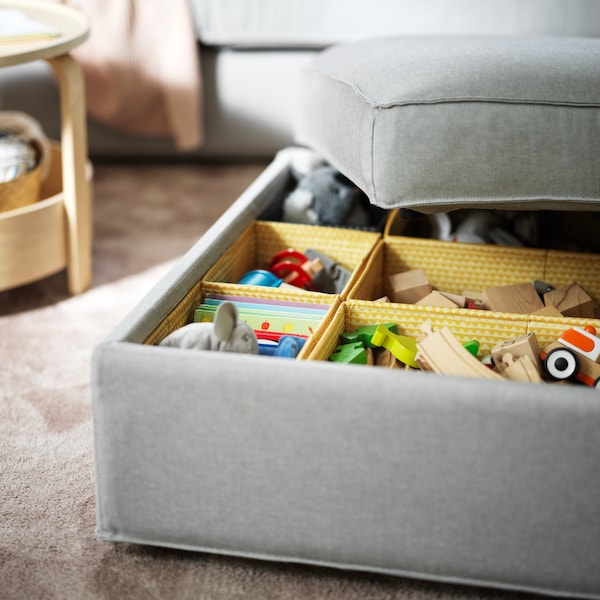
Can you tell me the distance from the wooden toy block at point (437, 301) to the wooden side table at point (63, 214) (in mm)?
750

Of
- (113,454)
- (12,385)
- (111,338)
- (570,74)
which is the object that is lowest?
(12,385)

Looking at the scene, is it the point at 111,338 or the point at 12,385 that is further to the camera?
the point at 12,385

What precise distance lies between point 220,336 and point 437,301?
42 cm

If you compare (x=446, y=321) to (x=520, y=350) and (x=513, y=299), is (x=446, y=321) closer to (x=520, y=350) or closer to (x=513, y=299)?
(x=520, y=350)

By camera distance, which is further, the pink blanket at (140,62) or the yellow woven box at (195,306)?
the pink blanket at (140,62)

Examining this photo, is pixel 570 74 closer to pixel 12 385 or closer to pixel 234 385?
pixel 234 385

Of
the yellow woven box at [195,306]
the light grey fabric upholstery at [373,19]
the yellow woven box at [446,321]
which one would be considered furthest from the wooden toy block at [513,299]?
the light grey fabric upholstery at [373,19]

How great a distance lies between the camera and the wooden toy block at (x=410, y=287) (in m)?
1.37

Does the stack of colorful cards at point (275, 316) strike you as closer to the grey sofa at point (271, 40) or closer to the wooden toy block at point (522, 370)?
the wooden toy block at point (522, 370)

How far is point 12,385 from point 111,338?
1.74ft

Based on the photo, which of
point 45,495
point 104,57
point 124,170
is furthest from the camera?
point 124,170

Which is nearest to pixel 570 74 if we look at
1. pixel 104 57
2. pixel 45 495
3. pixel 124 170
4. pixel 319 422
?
pixel 319 422

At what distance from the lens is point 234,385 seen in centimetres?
89

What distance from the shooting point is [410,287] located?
53.9 inches
